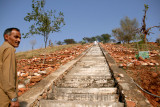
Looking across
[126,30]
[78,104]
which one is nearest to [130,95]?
[78,104]

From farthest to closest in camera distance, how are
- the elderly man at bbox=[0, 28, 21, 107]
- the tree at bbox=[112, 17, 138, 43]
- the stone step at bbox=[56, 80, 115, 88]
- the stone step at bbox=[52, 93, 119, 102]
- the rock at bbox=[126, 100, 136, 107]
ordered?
the tree at bbox=[112, 17, 138, 43] < the stone step at bbox=[56, 80, 115, 88] < the stone step at bbox=[52, 93, 119, 102] < the rock at bbox=[126, 100, 136, 107] < the elderly man at bbox=[0, 28, 21, 107]

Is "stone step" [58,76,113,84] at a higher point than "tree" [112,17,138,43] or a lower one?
lower

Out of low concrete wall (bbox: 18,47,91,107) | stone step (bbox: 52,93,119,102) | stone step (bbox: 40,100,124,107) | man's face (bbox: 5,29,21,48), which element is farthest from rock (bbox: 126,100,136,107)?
man's face (bbox: 5,29,21,48)

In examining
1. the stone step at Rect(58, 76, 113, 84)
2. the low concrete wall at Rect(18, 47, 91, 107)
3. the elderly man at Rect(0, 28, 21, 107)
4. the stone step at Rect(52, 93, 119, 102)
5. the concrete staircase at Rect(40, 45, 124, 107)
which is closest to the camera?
the elderly man at Rect(0, 28, 21, 107)

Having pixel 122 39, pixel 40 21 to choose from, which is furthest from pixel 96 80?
pixel 122 39

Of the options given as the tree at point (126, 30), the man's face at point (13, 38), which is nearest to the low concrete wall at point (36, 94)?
the man's face at point (13, 38)

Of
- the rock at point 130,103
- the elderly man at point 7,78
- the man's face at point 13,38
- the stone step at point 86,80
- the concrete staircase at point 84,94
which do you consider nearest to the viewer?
the elderly man at point 7,78

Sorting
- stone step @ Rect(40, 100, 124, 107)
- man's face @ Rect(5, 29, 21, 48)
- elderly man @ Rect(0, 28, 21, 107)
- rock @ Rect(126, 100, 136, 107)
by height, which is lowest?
stone step @ Rect(40, 100, 124, 107)

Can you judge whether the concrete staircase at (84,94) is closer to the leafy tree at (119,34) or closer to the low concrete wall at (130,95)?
the low concrete wall at (130,95)

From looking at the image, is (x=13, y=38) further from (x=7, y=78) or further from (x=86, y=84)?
(x=86, y=84)

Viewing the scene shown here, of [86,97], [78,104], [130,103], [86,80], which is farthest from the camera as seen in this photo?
[86,80]

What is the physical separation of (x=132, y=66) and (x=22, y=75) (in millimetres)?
3892

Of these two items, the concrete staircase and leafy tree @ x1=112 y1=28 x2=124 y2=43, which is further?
leafy tree @ x1=112 y1=28 x2=124 y2=43

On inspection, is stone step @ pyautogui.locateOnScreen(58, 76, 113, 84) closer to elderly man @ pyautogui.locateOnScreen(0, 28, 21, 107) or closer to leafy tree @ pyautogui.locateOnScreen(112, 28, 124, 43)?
elderly man @ pyautogui.locateOnScreen(0, 28, 21, 107)
